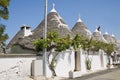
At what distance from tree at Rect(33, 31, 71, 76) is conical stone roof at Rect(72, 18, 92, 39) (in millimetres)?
13401

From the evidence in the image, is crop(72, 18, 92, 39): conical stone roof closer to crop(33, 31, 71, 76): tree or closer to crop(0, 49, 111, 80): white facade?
crop(0, 49, 111, 80): white facade

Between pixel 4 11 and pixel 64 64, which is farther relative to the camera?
pixel 64 64

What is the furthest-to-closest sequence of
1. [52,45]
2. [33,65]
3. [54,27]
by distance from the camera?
[54,27] → [52,45] → [33,65]

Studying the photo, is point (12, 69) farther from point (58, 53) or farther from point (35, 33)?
point (35, 33)

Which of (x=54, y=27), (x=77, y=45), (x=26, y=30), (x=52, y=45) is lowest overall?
(x=52, y=45)

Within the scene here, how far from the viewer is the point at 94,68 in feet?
102

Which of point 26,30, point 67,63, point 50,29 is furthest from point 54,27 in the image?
point 26,30

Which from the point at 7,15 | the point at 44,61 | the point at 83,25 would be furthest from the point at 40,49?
the point at 83,25

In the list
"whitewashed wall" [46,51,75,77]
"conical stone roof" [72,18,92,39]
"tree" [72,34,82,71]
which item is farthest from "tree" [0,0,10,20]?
"conical stone roof" [72,18,92,39]

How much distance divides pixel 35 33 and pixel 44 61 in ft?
25.1

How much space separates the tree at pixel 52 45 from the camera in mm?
19500

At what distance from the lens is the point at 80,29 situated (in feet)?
119

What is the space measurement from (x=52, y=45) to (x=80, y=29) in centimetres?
1643

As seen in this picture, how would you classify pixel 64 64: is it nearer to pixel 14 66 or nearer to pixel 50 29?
pixel 50 29
